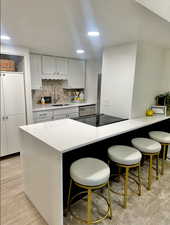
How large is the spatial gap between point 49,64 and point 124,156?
9.64ft

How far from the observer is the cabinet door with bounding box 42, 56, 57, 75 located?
362 cm

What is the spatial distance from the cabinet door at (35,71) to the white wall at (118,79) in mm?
1654

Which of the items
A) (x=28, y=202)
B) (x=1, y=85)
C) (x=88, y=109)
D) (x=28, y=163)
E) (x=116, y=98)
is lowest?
(x=28, y=202)

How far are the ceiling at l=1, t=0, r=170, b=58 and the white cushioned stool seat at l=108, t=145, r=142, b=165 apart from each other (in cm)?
153

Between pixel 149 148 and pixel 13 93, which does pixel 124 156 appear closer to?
pixel 149 148

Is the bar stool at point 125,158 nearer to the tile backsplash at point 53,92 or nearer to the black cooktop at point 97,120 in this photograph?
the black cooktop at point 97,120

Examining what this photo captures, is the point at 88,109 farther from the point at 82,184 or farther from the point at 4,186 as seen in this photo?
the point at 82,184

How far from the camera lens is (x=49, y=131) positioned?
1780 millimetres

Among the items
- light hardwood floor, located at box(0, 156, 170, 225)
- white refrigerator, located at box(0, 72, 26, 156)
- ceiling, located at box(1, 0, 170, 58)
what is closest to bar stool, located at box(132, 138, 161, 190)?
light hardwood floor, located at box(0, 156, 170, 225)

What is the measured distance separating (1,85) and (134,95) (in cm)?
244

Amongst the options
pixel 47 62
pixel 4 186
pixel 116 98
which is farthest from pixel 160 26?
pixel 4 186

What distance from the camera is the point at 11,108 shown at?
9.64 feet

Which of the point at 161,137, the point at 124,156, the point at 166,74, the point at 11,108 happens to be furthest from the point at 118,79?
the point at 11,108

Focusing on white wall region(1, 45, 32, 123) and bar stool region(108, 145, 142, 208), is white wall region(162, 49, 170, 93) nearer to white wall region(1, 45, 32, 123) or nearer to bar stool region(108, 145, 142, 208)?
bar stool region(108, 145, 142, 208)
